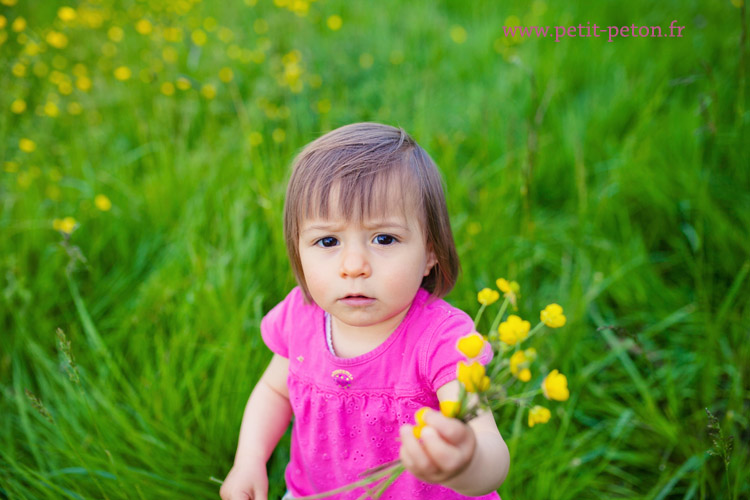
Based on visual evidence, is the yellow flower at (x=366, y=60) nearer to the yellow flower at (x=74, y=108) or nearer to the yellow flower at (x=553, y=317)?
the yellow flower at (x=74, y=108)

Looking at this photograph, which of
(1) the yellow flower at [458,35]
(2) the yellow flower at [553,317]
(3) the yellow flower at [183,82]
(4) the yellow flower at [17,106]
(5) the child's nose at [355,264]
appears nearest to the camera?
(2) the yellow flower at [553,317]

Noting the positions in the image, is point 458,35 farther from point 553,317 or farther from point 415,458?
point 415,458

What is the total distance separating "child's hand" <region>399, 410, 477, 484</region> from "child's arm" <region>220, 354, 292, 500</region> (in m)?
0.61

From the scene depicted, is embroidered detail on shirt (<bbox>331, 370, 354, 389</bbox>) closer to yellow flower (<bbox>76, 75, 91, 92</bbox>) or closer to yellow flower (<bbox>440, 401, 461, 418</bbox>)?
yellow flower (<bbox>440, 401, 461, 418</bbox>)

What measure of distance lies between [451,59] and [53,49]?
Answer: 2.19 m

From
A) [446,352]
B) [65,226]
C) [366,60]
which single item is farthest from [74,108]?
[446,352]

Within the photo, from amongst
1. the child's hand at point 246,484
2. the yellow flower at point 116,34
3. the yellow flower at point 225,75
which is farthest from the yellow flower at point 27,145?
the child's hand at point 246,484

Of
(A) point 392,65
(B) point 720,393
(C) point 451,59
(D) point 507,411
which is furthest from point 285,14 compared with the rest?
(B) point 720,393

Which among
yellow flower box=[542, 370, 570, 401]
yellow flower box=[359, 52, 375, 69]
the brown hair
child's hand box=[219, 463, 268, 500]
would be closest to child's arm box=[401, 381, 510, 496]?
yellow flower box=[542, 370, 570, 401]

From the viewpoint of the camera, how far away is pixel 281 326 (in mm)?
1297

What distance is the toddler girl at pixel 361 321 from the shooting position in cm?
106

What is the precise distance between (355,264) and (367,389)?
29 cm

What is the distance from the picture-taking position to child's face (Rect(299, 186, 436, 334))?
1051 mm

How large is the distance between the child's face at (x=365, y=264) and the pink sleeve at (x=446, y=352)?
9cm
